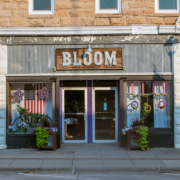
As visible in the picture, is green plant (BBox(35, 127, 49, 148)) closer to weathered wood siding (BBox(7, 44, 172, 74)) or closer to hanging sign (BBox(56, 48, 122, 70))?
weathered wood siding (BBox(7, 44, 172, 74))

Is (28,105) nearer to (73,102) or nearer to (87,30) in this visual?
(73,102)

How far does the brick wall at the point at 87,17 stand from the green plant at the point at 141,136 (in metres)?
3.93

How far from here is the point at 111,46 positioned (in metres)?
9.62

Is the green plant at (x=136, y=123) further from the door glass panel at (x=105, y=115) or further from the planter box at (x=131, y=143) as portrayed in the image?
the door glass panel at (x=105, y=115)

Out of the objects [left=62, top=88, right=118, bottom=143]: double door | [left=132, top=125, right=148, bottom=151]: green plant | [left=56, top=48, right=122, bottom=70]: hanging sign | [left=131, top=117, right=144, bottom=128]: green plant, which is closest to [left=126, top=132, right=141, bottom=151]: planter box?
[left=132, top=125, right=148, bottom=151]: green plant

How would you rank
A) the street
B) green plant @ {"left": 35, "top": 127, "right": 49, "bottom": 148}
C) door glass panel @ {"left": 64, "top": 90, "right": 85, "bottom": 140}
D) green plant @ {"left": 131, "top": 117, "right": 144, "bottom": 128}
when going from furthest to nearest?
door glass panel @ {"left": 64, "top": 90, "right": 85, "bottom": 140} < green plant @ {"left": 131, "top": 117, "right": 144, "bottom": 128} < green plant @ {"left": 35, "top": 127, "right": 49, "bottom": 148} < the street

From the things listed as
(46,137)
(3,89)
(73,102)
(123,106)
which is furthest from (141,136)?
(3,89)

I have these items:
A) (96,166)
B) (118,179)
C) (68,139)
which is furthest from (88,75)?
(118,179)

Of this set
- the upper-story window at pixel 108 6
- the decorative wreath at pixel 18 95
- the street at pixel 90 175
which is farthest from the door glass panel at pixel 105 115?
the street at pixel 90 175

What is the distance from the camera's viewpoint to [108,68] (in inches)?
375

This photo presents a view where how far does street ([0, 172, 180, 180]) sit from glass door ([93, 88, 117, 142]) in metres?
3.47

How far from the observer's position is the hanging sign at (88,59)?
31.3ft

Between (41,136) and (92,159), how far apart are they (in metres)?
2.03

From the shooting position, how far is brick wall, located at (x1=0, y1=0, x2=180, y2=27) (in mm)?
9570
